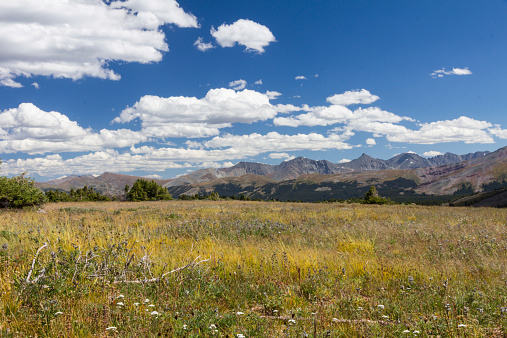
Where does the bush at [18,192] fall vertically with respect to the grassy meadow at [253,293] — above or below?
above

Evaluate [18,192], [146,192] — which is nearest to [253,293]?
[18,192]

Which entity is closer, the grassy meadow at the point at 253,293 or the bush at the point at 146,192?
the grassy meadow at the point at 253,293

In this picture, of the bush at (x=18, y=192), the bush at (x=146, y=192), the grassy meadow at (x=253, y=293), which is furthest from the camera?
the bush at (x=146, y=192)

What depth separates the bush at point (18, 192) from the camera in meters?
23.9

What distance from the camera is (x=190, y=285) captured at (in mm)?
5590

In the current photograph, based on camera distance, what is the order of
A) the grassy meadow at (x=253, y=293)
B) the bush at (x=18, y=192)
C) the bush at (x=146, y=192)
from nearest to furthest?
the grassy meadow at (x=253, y=293) → the bush at (x=18, y=192) → the bush at (x=146, y=192)

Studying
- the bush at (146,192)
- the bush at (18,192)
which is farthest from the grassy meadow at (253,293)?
the bush at (146,192)

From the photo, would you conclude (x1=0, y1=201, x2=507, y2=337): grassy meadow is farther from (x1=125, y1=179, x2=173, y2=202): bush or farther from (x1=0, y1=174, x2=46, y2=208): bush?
(x1=125, y1=179, x2=173, y2=202): bush

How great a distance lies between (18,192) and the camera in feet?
79.7

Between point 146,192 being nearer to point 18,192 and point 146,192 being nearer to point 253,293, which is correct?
point 18,192

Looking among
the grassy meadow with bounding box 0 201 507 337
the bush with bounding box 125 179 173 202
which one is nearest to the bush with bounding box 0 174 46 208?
the grassy meadow with bounding box 0 201 507 337

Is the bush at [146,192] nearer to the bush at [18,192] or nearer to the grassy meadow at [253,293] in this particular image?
the bush at [18,192]

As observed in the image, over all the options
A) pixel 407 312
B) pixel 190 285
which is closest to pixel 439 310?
pixel 407 312

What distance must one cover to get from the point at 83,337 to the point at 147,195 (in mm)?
81078
